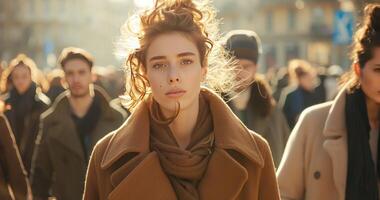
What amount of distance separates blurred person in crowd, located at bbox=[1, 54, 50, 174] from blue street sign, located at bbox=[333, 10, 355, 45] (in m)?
5.87

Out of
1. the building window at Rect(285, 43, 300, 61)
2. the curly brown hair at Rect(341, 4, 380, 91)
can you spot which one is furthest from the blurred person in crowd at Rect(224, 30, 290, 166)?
the building window at Rect(285, 43, 300, 61)

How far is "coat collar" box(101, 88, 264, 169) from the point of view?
155 inches

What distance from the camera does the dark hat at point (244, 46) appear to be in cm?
679

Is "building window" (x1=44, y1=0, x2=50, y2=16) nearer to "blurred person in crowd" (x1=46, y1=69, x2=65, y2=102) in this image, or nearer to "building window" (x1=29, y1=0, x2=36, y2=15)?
"building window" (x1=29, y1=0, x2=36, y2=15)

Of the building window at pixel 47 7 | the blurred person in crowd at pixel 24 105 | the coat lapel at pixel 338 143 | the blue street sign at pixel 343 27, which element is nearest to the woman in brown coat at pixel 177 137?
the coat lapel at pixel 338 143

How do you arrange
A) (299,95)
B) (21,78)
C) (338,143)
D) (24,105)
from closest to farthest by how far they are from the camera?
(338,143) < (24,105) < (21,78) < (299,95)

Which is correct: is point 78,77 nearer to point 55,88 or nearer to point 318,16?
point 55,88

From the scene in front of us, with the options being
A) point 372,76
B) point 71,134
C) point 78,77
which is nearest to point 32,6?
point 78,77

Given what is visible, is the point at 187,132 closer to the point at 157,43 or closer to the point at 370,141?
the point at 157,43

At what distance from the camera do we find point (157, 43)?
394 cm

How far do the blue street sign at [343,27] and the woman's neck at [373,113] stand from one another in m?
10.0

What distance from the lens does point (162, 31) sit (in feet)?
12.9

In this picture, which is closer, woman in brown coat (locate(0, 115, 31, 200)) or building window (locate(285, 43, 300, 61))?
woman in brown coat (locate(0, 115, 31, 200))

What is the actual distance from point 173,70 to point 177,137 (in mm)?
334
